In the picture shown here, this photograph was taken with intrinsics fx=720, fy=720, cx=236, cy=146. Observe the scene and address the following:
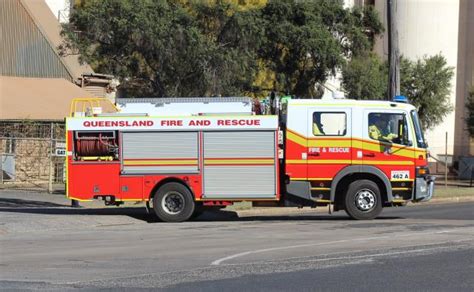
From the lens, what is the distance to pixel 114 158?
17062 mm

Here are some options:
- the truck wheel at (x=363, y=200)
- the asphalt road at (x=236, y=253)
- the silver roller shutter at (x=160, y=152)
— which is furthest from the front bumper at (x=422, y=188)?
the silver roller shutter at (x=160, y=152)

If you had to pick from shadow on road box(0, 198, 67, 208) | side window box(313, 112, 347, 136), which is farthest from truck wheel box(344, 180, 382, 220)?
shadow on road box(0, 198, 67, 208)

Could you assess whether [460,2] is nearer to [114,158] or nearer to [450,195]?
[450,195]

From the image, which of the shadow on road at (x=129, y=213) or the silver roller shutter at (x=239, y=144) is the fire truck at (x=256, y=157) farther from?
the shadow on road at (x=129, y=213)

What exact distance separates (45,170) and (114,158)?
586 inches

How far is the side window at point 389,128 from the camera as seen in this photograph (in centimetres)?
1670

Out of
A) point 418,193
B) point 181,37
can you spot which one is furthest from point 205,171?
point 181,37

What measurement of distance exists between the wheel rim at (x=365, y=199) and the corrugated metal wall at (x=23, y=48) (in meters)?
20.9

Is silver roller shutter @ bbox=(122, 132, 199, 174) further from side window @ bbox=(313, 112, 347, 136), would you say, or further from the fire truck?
side window @ bbox=(313, 112, 347, 136)

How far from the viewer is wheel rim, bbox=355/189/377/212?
16.7 metres

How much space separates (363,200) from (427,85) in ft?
97.8

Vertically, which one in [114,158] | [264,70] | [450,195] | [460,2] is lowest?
[450,195]

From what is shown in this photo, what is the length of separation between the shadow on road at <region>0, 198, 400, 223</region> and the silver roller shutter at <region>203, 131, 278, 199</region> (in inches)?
67.0

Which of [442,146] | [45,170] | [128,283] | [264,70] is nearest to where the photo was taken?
[128,283]
